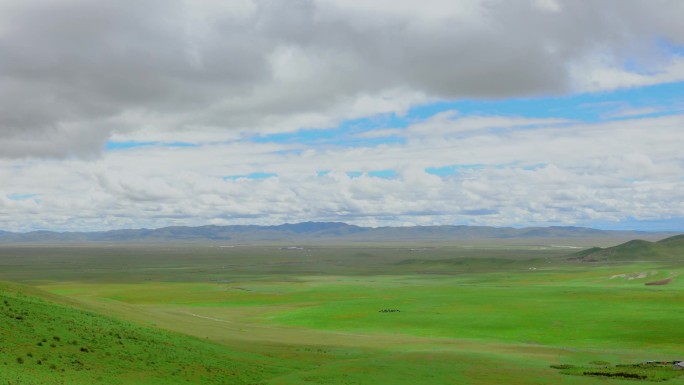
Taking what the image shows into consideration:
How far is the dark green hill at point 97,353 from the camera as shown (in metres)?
37.2

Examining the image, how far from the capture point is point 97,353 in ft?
A: 143

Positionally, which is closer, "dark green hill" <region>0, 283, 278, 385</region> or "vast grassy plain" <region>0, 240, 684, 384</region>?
"dark green hill" <region>0, 283, 278, 385</region>

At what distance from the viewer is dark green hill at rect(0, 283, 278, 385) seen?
37250 mm

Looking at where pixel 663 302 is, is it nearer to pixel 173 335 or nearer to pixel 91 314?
pixel 173 335

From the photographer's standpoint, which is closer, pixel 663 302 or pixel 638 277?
pixel 663 302

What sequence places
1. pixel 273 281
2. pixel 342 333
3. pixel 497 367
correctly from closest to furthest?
pixel 497 367, pixel 342 333, pixel 273 281

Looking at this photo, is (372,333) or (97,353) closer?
(97,353)

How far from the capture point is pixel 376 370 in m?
50.8

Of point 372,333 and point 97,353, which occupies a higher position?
point 97,353

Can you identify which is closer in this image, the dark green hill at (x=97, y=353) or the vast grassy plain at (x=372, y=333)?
the dark green hill at (x=97, y=353)

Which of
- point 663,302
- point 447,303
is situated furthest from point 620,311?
point 447,303

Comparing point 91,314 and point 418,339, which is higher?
point 91,314

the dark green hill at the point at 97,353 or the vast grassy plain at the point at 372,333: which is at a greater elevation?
the dark green hill at the point at 97,353

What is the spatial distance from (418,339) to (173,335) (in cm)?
3293
